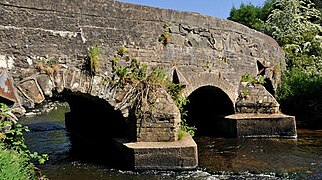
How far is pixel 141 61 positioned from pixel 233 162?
285cm

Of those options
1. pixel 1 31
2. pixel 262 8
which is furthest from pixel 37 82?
pixel 262 8

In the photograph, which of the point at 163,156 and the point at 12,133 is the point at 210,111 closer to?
the point at 163,156

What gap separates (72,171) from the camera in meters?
6.91

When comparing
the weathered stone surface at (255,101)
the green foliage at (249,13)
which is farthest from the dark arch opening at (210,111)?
the green foliage at (249,13)

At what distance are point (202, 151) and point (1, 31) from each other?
16.9 feet

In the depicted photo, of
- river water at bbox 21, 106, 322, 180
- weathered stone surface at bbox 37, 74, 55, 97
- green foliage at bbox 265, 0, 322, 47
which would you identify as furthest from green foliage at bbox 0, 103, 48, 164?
green foliage at bbox 265, 0, 322, 47

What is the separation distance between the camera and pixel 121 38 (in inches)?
290

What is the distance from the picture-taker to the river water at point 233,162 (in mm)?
6414

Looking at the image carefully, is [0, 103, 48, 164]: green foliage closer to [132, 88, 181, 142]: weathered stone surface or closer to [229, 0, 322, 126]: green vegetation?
[132, 88, 181, 142]: weathered stone surface

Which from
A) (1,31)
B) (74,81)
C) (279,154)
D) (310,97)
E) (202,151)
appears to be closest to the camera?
(1,31)

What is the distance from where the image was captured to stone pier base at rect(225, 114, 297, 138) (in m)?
10.0

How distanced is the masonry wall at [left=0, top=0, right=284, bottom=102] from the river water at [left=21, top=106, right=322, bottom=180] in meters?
1.71

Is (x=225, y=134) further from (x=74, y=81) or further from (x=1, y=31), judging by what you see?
(x=1, y=31)

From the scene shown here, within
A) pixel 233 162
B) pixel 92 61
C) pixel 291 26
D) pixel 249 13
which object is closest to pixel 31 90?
pixel 92 61
